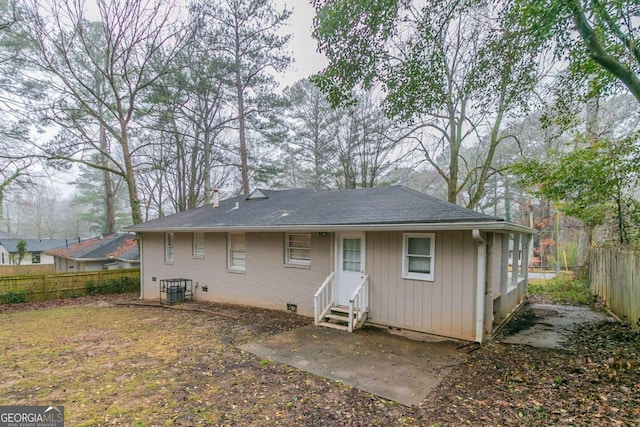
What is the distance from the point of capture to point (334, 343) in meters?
5.70

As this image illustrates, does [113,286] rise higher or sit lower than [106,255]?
lower

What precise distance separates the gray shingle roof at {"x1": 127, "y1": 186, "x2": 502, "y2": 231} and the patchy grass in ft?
21.2

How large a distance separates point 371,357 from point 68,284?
11.9 m

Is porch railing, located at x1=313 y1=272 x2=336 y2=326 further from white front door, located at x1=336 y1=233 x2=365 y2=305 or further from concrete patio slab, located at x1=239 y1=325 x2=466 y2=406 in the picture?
concrete patio slab, located at x1=239 y1=325 x2=466 y2=406

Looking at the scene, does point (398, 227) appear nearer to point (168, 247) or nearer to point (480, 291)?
point (480, 291)

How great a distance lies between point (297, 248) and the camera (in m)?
8.10

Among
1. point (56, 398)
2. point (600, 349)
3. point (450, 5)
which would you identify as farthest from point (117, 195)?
point (600, 349)

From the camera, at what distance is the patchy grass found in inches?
367

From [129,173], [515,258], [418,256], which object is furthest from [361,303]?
[129,173]

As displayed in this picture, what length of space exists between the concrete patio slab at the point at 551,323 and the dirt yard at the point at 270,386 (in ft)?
1.07

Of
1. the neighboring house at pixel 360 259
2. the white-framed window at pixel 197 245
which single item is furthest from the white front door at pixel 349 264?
the white-framed window at pixel 197 245

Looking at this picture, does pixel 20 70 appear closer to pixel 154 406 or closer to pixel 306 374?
pixel 154 406

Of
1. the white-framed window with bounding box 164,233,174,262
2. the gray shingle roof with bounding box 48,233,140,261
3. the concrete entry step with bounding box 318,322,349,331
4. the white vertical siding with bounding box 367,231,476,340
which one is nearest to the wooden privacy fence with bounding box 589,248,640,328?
the white vertical siding with bounding box 367,231,476,340

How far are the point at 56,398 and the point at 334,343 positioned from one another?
4109 mm
